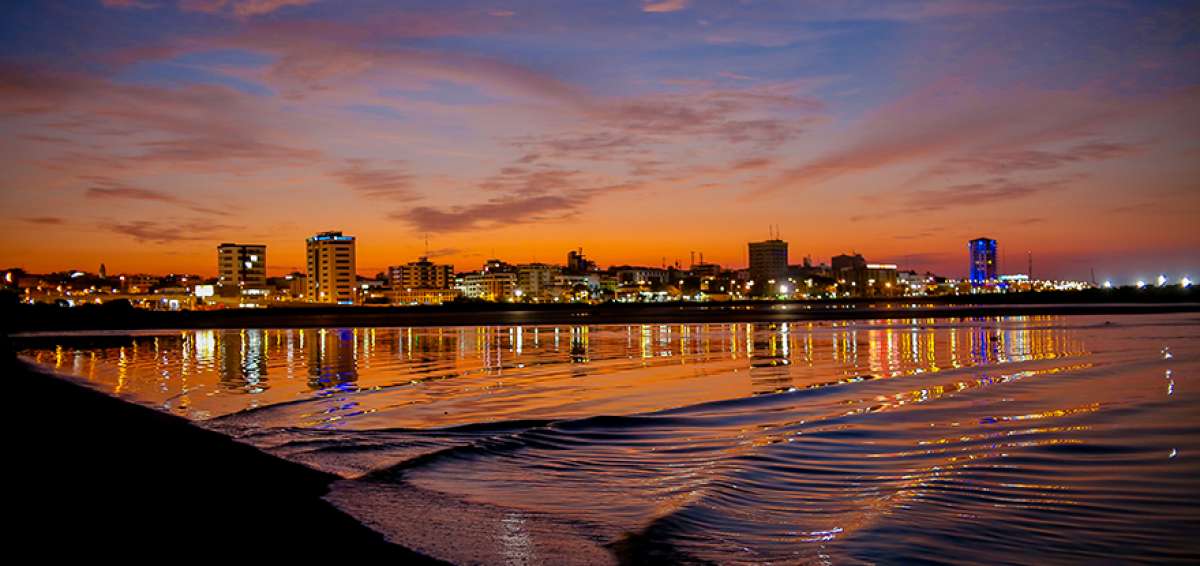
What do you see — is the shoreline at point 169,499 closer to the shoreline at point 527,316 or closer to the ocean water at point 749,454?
the ocean water at point 749,454

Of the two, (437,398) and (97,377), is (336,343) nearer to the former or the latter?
(97,377)

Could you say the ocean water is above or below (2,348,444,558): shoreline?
below

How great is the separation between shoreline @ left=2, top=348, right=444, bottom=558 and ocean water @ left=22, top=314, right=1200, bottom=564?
400mm

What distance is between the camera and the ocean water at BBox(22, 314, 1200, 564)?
262 inches

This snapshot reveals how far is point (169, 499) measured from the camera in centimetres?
767

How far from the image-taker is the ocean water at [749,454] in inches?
262

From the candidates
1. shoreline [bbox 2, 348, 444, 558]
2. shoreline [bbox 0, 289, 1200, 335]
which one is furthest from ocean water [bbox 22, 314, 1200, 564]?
shoreline [bbox 0, 289, 1200, 335]

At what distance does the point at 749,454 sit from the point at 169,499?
6.70 m

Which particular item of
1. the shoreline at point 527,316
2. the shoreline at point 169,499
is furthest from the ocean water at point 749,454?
the shoreline at point 527,316

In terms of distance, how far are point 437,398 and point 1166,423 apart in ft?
43.1

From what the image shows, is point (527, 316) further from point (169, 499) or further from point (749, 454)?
point (169, 499)

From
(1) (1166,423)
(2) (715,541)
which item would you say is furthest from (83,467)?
(1) (1166,423)

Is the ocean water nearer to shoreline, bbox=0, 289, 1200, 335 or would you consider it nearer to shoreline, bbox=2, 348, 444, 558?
shoreline, bbox=2, 348, 444, 558

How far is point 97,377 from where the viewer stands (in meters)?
23.4
